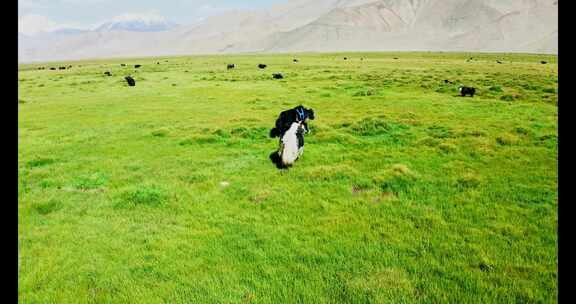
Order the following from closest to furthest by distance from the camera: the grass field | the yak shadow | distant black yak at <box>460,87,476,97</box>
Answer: the grass field, the yak shadow, distant black yak at <box>460,87,476,97</box>

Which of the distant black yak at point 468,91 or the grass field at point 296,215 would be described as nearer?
the grass field at point 296,215

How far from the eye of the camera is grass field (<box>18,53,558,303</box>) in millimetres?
4668

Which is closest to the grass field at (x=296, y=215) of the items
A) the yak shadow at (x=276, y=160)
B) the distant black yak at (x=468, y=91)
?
the yak shadow at (x=276, y=160)

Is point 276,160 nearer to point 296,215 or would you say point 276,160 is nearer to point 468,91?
point 296,215

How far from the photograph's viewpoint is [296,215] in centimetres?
679

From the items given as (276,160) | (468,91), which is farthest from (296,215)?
(468,91)

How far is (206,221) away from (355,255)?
3.11m

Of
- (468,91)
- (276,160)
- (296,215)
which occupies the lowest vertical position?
(296,215)

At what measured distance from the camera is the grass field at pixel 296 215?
4668mm

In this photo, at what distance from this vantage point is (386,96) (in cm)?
2366

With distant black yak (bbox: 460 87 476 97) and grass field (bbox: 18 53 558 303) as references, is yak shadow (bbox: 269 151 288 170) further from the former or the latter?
distant black yak (bbox: 460 87 476 97)

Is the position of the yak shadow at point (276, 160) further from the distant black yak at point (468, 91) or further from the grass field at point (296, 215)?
the distant black yak at point (468, 91)

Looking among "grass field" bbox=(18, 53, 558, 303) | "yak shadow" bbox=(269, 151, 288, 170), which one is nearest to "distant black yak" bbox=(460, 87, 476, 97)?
"grass field" bbox=(18, 53, 558, 303)

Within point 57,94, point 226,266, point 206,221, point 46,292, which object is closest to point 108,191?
point 206,221
